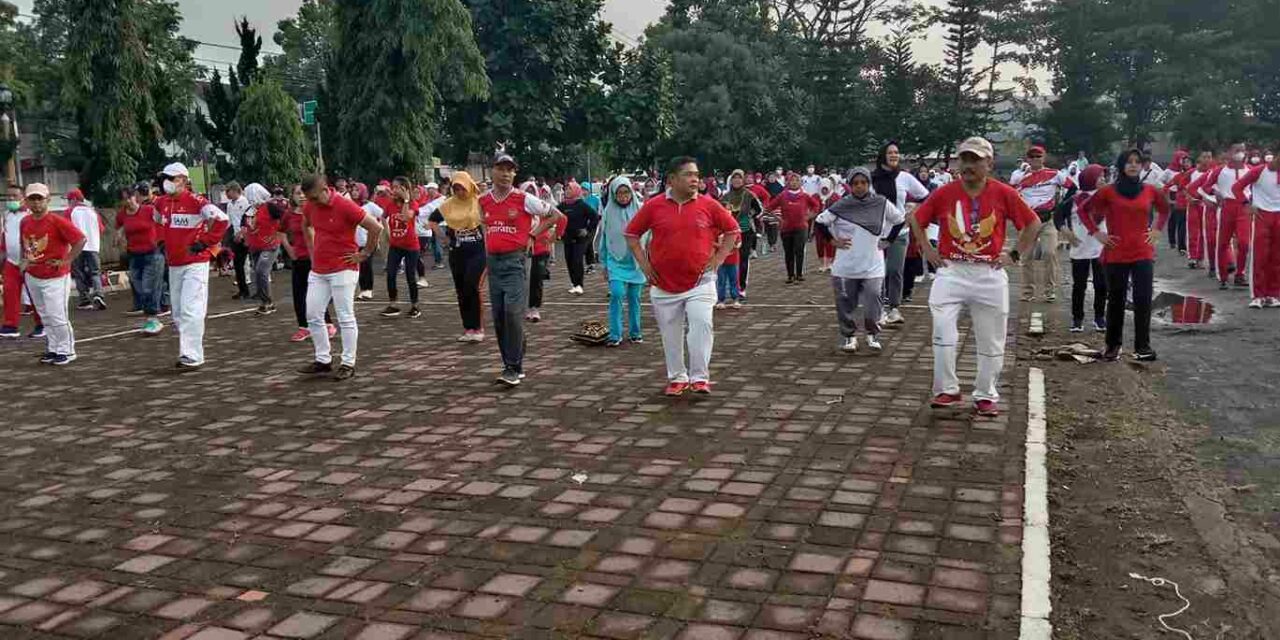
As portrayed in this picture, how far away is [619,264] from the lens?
1093 cm

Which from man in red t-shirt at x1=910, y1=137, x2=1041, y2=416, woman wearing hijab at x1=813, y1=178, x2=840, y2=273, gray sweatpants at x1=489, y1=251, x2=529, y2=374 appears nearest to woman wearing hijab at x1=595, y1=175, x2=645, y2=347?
gray sweatpants at x1=489, y1=251, x2=529, y2=374

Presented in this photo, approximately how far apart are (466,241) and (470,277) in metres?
0.43

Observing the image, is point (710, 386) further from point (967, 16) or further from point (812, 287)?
point (967, 16)

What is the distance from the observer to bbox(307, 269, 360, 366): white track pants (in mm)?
9516

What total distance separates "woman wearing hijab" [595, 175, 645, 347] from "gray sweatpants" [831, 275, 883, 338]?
2013mm

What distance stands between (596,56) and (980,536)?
101ft

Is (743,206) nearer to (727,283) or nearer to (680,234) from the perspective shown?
(727,283)

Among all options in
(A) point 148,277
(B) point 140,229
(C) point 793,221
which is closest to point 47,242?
(A) point 148,277

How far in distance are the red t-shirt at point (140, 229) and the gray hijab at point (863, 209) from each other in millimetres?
9618

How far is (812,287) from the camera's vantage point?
1606cm

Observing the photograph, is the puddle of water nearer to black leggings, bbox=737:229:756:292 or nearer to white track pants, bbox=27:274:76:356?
black leggings, bbox=737:229:756:292

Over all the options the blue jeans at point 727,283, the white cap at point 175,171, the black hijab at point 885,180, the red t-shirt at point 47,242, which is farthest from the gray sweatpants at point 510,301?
the red t-shirt at point 47,242

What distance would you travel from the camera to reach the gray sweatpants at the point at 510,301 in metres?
8.84

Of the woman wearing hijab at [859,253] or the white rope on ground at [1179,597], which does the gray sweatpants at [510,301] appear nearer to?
the woman wearing hijab at [859,253]
